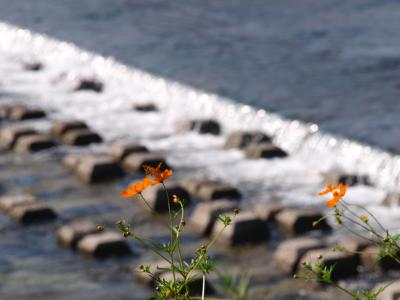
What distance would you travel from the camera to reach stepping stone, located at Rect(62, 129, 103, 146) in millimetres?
9125

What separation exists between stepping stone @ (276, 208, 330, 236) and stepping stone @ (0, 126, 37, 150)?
2969mm

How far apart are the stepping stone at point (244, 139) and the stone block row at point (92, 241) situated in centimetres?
242

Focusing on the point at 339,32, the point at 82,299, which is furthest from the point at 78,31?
the point at 82,299

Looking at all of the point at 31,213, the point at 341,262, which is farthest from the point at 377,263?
the point at 31,213

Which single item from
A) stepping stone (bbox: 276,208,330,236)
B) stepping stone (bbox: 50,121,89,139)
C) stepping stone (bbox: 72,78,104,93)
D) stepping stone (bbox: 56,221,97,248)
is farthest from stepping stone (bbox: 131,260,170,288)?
stepping stone (bbox: 72,78,104,93)

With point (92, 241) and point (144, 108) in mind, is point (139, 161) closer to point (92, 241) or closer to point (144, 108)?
point (92, 241)

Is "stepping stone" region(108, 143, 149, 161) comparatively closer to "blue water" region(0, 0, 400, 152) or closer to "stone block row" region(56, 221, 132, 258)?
"blue water" region(0, 0, 400, 152)

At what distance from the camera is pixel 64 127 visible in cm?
936

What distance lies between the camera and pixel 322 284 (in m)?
5.84

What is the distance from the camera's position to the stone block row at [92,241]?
→ 6.44 metres

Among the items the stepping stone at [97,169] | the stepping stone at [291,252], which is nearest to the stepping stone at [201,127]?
the stepping stone at [97,169]

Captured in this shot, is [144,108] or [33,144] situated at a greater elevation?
[33,144]

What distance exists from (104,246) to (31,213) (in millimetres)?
866

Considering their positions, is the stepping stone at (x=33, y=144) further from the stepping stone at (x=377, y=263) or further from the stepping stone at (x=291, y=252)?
the stepping stone at (x=377, y=263)
